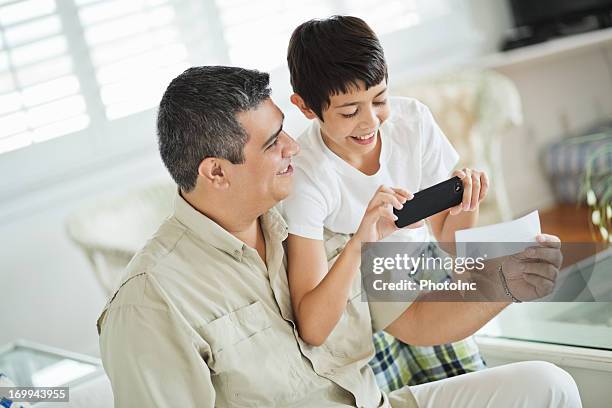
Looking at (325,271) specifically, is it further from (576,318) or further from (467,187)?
(576,318)

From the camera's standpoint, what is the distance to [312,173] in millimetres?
1480

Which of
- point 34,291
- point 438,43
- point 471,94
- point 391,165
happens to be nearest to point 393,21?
point 438,43

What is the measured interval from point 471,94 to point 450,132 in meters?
0.17

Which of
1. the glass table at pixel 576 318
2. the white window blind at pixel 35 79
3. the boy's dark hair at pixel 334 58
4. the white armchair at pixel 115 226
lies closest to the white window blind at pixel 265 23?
the white window blind at pixel 35 79

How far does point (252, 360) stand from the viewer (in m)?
1.39

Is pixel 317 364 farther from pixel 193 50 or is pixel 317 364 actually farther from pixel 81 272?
pixel 193 50

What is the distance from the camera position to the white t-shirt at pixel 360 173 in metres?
1.47

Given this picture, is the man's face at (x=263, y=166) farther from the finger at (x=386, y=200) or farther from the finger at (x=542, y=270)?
the finger at (x=542, y=270)

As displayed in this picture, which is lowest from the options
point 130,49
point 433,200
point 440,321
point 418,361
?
point 418,361

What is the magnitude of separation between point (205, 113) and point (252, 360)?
40 centimetres

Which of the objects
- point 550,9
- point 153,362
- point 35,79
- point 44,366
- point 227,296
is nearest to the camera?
point 153,362

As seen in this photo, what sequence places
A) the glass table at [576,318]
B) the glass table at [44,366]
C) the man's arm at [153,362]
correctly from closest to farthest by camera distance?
1. the man's arm at [153,362]
2. the glass table at [576,318]
3. the glass table at [44,366]

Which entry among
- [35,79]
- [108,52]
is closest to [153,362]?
[35,79]

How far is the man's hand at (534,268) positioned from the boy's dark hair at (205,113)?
51 centimetres
